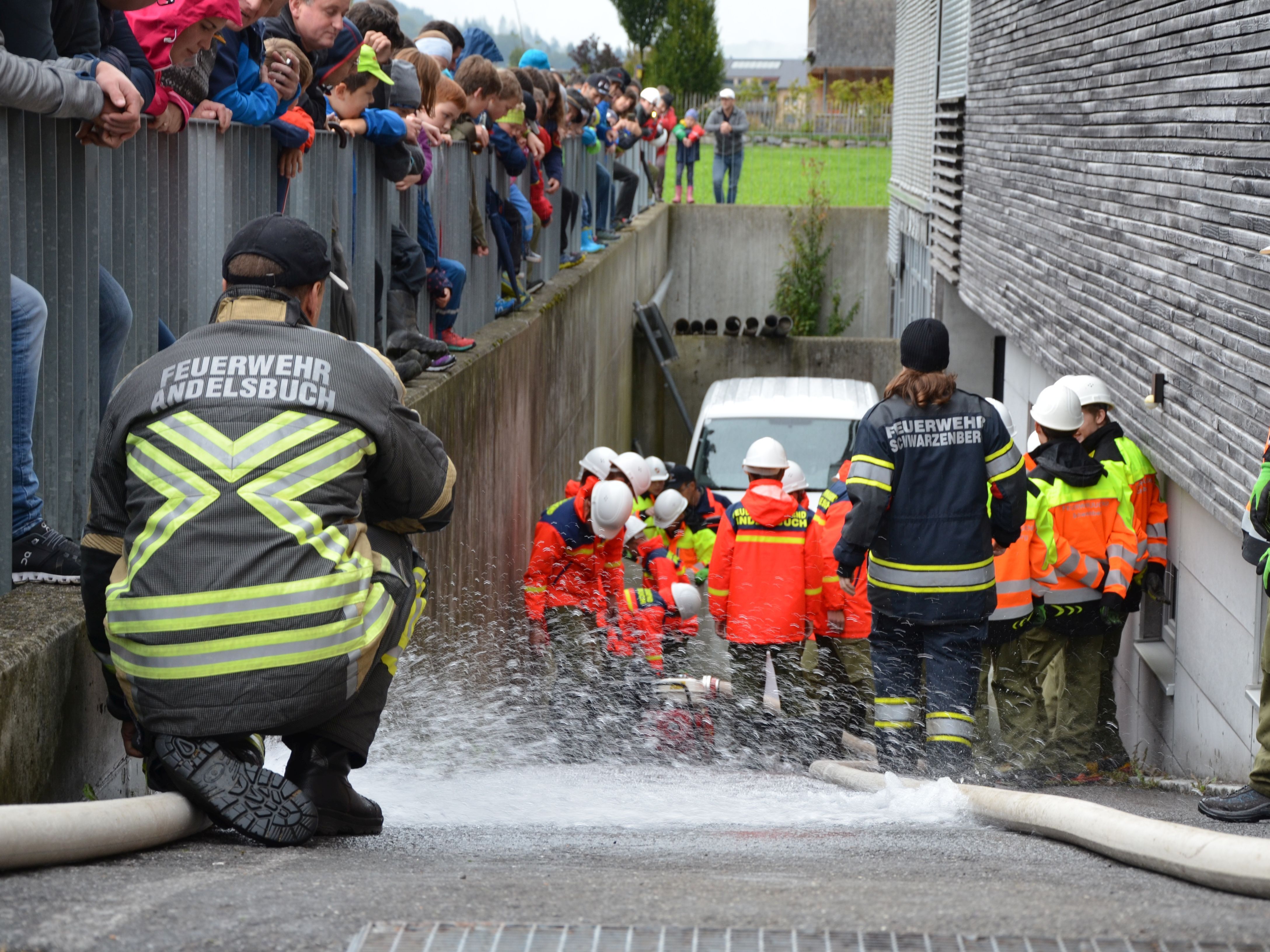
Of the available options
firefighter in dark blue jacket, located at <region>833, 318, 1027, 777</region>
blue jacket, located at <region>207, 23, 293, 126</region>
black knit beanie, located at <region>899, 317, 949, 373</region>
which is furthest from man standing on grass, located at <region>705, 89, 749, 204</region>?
blue jacket, located at <region>207, 23, 293, 126</region>

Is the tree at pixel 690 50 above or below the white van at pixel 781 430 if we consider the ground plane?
above

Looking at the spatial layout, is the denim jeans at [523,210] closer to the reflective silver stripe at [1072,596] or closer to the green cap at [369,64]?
the green cap at [369,64]

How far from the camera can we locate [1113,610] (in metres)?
7.77

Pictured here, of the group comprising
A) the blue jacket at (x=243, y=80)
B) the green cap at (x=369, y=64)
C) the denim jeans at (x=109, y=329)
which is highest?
the green cap at (x=369, y=64)

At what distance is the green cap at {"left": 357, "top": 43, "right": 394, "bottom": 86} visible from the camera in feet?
24.7

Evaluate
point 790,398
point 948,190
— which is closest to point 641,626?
point 790,398

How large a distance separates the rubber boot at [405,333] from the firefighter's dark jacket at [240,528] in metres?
4.57

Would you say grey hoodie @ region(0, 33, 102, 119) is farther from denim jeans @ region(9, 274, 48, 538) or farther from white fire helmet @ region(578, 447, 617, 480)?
white fire helmet @ region(578, 447, 617, 480)

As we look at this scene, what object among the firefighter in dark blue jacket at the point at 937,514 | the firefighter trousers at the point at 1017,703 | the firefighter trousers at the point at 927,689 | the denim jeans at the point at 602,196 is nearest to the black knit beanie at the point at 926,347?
the firefighter in dark blue jacket at the point at 937,514

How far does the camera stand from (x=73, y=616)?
12.8ft

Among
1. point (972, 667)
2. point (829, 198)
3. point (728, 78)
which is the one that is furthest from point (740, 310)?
point (728, 78)

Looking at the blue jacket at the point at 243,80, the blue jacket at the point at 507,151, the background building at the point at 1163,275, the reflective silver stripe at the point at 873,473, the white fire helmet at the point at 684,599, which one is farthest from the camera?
the blue jacket at the point at 507,151

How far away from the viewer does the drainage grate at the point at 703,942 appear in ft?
8.71

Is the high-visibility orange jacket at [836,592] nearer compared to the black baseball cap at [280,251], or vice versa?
the black baseball cap at [280,251]
